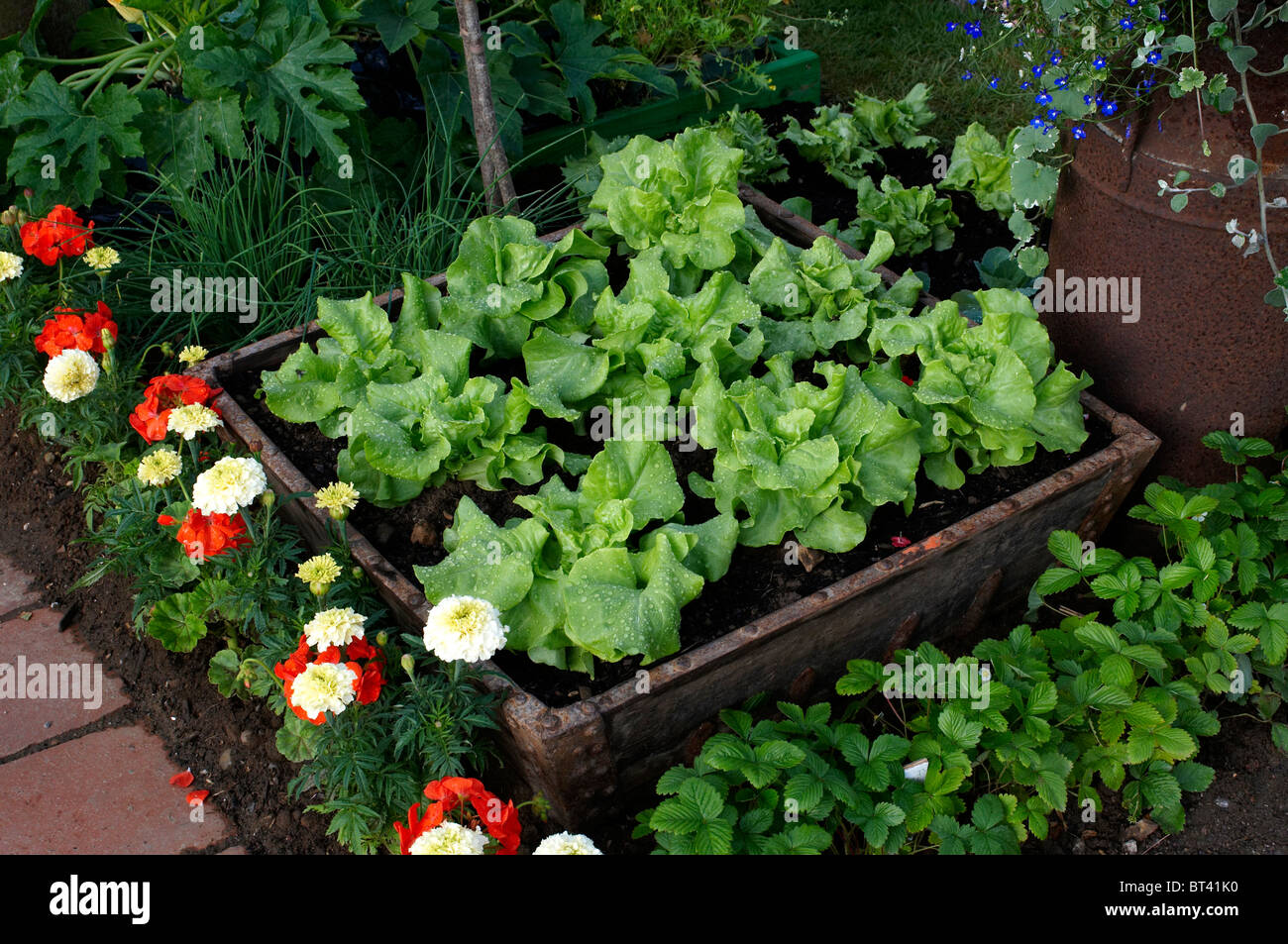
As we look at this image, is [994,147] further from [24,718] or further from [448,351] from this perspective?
[24,718]

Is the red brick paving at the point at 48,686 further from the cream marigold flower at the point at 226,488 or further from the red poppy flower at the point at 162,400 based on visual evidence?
the cream marigold flower at the point at 226,488

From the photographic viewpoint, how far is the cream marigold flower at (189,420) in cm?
221

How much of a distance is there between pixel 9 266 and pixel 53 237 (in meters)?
0.11

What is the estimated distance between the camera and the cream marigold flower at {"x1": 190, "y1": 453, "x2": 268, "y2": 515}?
199 centimetres

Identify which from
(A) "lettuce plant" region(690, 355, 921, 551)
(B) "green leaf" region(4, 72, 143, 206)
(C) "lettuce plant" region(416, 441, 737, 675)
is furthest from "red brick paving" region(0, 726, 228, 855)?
(B) "green leaf" region(4, 72, 143, 206)

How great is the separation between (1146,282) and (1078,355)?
9.7 inches

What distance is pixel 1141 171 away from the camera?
2205mm

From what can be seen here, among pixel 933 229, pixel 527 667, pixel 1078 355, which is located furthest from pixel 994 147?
pixel 527 667

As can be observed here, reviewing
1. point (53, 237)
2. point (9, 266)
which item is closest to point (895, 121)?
point (53, 237)

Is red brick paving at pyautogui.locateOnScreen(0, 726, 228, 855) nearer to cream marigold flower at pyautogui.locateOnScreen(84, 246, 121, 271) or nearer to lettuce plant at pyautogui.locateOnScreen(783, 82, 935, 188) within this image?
cream marigold flower at pyautogui.locateOnScreen(84, 246, 121, 271)

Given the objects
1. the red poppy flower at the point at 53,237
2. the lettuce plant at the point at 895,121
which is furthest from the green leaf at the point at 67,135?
the lettuce plant at the point at 895,121

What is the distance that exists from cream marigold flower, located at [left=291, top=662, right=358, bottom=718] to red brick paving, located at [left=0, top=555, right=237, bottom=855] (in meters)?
0.56

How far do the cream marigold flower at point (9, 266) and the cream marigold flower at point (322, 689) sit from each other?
1.39 metres

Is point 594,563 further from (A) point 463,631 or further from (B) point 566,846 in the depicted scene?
(B) point 566,846
